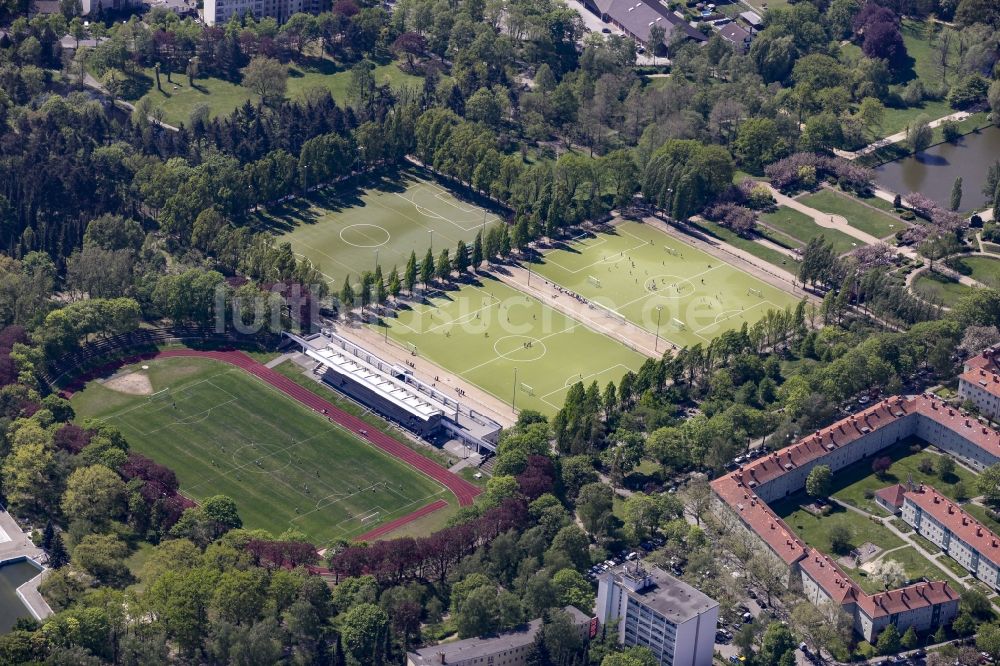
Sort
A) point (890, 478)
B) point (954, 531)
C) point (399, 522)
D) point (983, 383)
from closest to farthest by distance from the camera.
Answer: point (954, 531) < point (399, 522) < point (890, 478) < point (983, 383)

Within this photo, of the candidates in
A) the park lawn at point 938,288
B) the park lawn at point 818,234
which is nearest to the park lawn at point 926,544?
the park lawn at point 938,288

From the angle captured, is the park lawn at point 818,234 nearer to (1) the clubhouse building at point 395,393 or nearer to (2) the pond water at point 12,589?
(1) the clubhouse building at point 395,393

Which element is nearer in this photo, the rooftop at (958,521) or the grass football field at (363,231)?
the rooftop at (958,521)

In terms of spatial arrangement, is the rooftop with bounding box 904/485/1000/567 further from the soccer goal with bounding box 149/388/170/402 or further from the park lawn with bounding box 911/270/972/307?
the soccer goal with bounding box 149/388/170/402

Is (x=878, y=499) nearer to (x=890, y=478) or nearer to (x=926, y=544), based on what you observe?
(x=890, y=478)

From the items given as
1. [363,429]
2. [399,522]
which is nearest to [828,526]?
[399,522]

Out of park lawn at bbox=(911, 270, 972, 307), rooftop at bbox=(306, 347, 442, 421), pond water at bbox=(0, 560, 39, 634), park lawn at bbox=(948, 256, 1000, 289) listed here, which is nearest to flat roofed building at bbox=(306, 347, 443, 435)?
rooftop at bbox=(306, 347, 442, 421)
